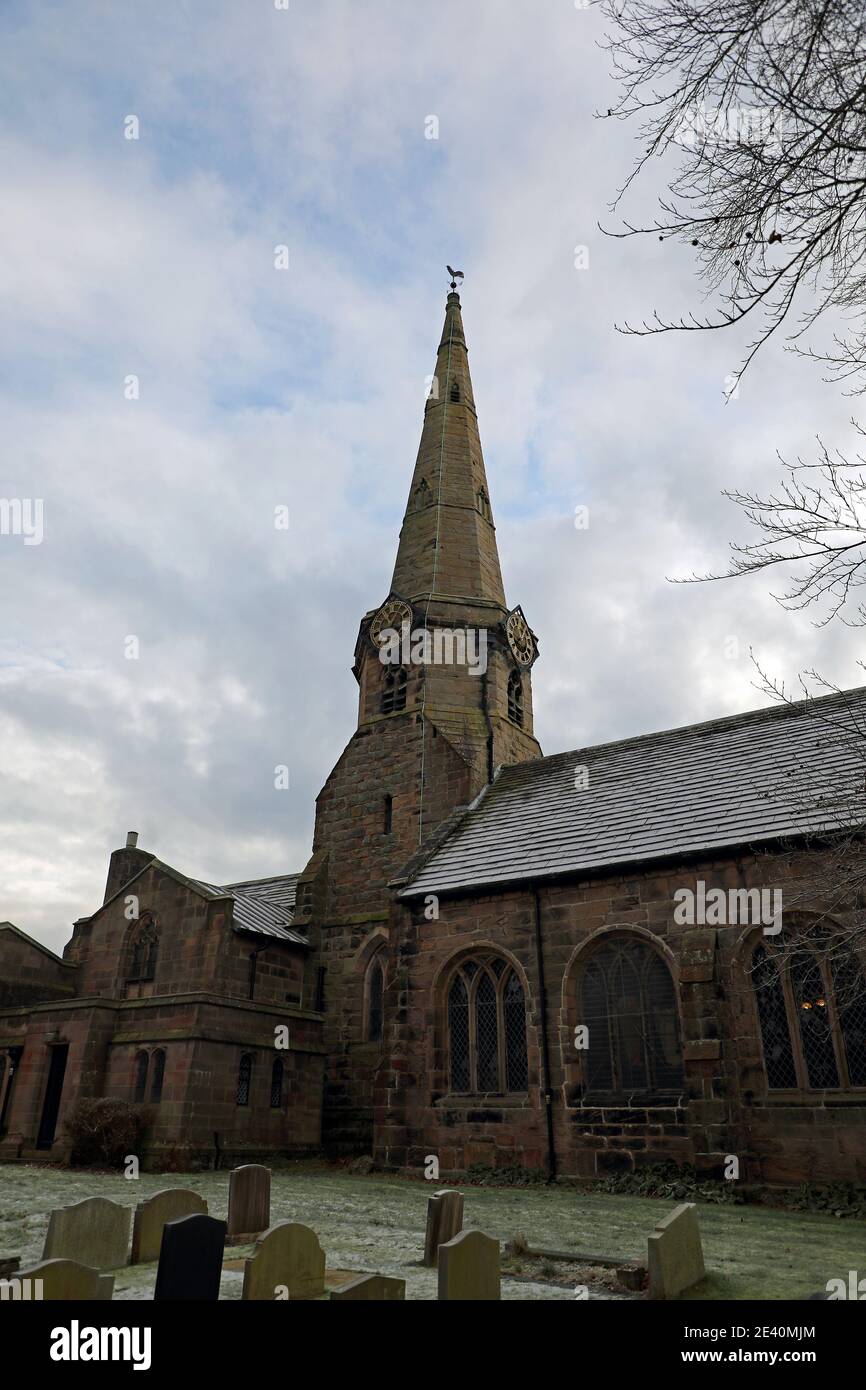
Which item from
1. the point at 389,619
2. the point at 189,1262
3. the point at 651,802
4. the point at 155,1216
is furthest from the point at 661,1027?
the point at 389,619

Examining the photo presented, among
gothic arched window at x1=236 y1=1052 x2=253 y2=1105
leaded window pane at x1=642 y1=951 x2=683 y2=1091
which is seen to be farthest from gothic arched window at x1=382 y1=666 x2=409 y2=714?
leaded window pane at x1=642 y1=951 x2=683 y2=1091

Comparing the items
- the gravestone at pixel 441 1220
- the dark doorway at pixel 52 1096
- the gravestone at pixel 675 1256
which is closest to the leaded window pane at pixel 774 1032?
the gravestone at pixel 675 1256

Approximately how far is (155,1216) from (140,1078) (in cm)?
1271

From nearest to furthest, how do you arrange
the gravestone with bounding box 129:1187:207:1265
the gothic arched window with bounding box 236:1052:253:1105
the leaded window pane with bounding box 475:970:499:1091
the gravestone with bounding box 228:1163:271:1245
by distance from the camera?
1. the gravestone with bounding box 129:1187:207:1265
2. the gravestone with bounding box 228:1163:271:1245
3. the leaded window pane with bounding box 475:970:499:1091
4. the gothic arched window with bounding box 236:1052:253:1105

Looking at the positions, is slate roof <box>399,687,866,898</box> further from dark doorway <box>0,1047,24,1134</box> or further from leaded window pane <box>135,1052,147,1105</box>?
dark doorway <box>0,1047,24,1134</box>

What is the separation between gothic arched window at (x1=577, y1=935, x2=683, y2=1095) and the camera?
15531 mm

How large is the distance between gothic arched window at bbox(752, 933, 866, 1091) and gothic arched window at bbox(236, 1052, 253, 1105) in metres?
11.0

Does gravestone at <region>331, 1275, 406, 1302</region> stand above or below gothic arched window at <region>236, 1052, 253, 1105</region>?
below

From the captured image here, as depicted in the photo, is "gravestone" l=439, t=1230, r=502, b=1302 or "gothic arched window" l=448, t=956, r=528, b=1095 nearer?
"gravestone" l=439, t=1230, r=502, b=1302

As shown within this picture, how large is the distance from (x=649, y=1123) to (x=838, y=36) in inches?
590

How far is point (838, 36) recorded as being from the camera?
17.4 feet

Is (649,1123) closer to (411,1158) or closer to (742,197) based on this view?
A: (411,1158)

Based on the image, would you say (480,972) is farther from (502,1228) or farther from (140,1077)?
(502,1228)
